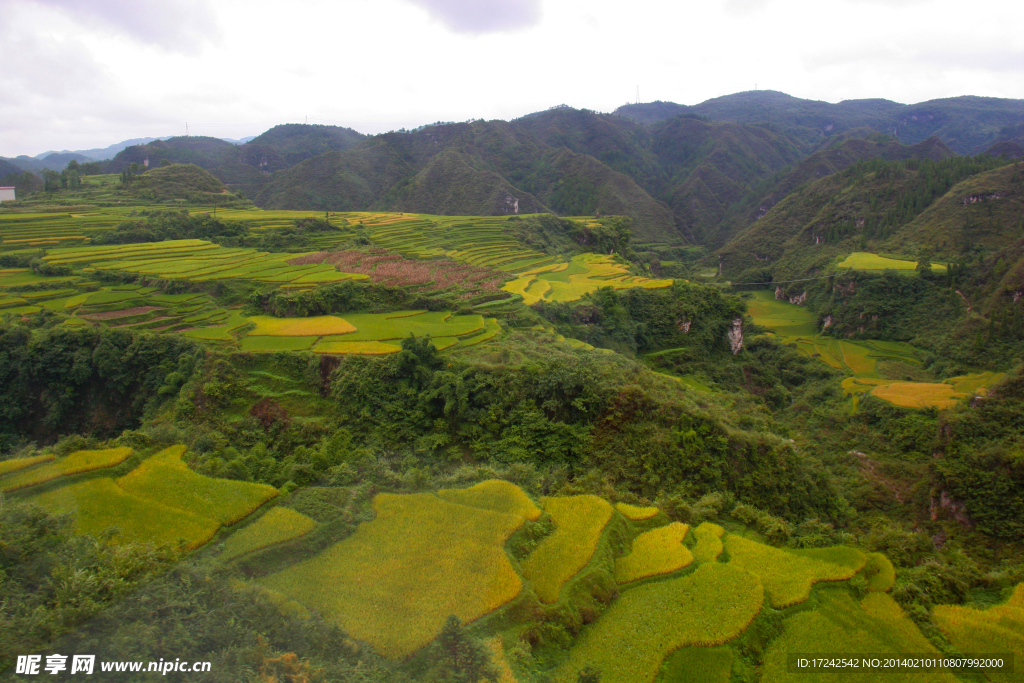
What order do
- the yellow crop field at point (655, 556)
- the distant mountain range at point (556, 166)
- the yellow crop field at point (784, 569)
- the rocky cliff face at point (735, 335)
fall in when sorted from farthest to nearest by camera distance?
the distant mountain range at point (556, 166) < the rocky cliff face at point (735, 335) < the yellow crop field at point (655, 556) < the yellow crop field at point (784, 569)

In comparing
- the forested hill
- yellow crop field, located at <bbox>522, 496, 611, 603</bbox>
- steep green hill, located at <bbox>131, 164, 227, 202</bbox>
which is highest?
the forested hill

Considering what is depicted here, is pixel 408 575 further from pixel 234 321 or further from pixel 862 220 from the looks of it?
pixel 862 220

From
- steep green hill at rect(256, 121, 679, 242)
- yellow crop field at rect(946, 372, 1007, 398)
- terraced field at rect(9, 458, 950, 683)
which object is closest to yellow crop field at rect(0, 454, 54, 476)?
terraced field at rect(9, 458, 950, 683)

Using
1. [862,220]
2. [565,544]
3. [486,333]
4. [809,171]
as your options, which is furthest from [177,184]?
[809,171]

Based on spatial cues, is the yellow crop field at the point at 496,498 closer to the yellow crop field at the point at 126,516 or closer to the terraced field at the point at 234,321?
the yellow crop field at the point at 126,516

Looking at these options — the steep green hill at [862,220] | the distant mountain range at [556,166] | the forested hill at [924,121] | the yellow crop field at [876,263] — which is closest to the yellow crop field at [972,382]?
the yellow crop field at [876,263]

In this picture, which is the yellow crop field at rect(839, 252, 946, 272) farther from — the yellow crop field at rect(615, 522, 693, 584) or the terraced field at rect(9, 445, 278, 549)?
the terraced field at rect(9, 445, 278, 549)
